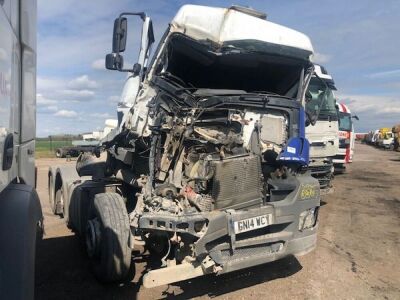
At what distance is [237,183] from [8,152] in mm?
3053

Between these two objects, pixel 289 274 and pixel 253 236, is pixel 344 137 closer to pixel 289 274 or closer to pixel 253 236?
pixel 289 274

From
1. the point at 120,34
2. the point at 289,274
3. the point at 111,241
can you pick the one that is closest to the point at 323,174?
the point at 289,274

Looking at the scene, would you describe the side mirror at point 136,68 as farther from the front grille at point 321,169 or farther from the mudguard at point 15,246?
the front grille at point 321,169

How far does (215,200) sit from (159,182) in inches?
35.0

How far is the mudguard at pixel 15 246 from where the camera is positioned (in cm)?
254

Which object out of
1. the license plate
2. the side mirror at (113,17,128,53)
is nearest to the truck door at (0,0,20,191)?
the license plate

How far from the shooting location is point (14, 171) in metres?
3.16

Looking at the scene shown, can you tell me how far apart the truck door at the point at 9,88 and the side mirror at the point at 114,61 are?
3052mm

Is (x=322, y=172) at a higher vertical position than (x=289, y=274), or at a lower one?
higher

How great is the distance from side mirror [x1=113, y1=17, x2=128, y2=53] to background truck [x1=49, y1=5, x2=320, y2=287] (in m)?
0.01

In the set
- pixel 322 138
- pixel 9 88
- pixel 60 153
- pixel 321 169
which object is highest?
pixel 9 88

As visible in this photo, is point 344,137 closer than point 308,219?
No

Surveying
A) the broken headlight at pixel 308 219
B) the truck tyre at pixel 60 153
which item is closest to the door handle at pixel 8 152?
the broken headlight at pixel 308 219

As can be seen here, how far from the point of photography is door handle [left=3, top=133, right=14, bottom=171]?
2646 millimetres
